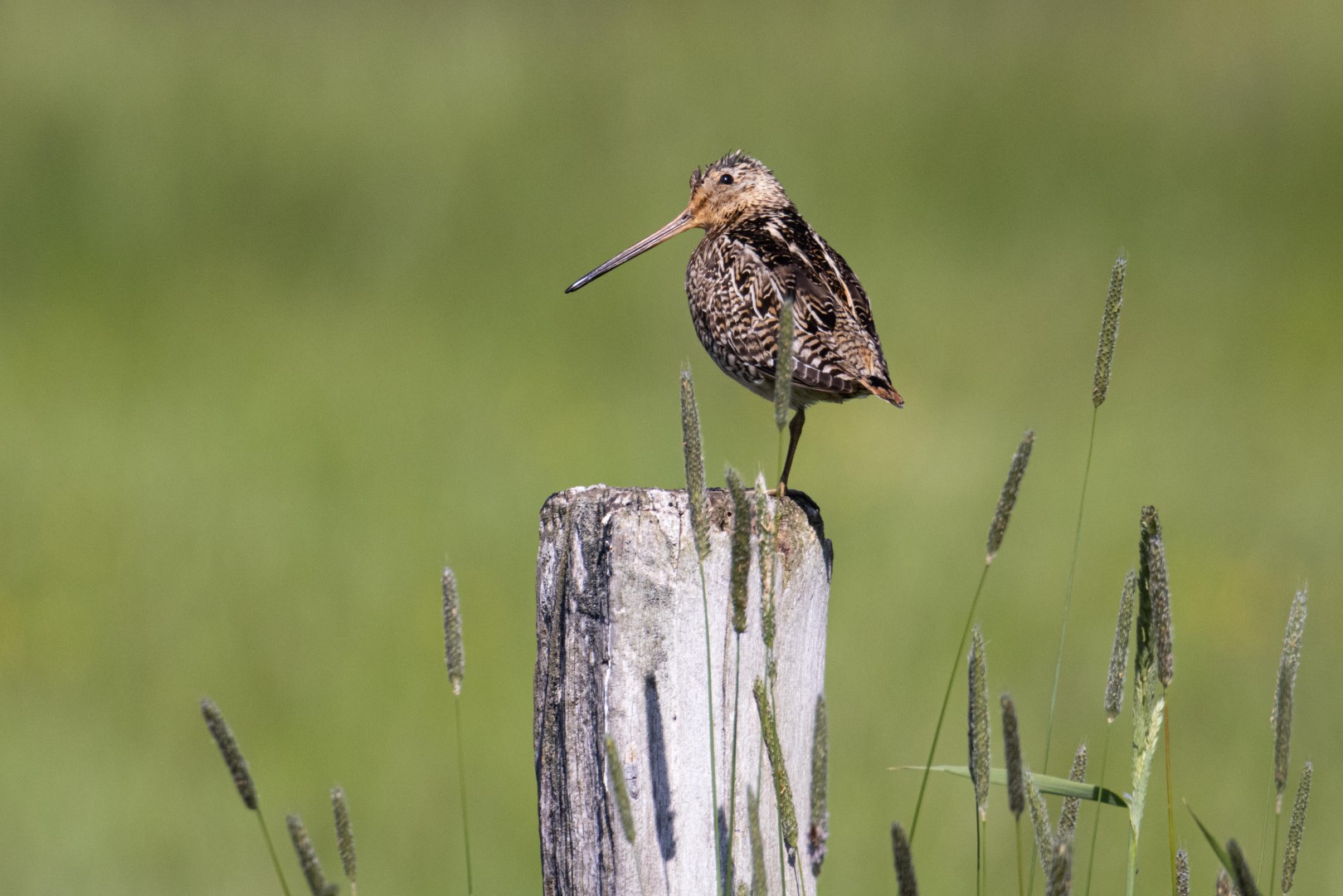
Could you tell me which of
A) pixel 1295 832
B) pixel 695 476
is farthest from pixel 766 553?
pixel 1295 832

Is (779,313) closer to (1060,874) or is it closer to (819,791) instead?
(819,791)

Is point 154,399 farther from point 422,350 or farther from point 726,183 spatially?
point 726,183

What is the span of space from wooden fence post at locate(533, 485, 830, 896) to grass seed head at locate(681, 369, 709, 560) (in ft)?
1.27

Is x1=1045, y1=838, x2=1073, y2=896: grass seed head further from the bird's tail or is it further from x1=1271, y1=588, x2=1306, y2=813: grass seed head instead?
the bird's tail

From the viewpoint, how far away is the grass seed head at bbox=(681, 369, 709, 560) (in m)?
2.40

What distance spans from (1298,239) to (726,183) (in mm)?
13646

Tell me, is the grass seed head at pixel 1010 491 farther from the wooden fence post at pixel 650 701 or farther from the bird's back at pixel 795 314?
the bird's back at pixel 795 314

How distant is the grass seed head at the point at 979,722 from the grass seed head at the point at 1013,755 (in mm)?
52

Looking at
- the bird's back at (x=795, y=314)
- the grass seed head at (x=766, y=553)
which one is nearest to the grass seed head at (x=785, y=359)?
the grass seed head at (x=766, y=553)

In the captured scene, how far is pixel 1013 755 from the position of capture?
7.48 feet

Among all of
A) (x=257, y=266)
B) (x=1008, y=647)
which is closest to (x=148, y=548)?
(x=257, y=266)

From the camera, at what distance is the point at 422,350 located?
16844 millimetres

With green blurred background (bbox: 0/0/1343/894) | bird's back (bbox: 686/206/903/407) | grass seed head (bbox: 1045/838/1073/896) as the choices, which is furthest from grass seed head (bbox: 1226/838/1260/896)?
green blurred background (bbox: 0/0/1343/894)

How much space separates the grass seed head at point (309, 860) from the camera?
86.6 inches
